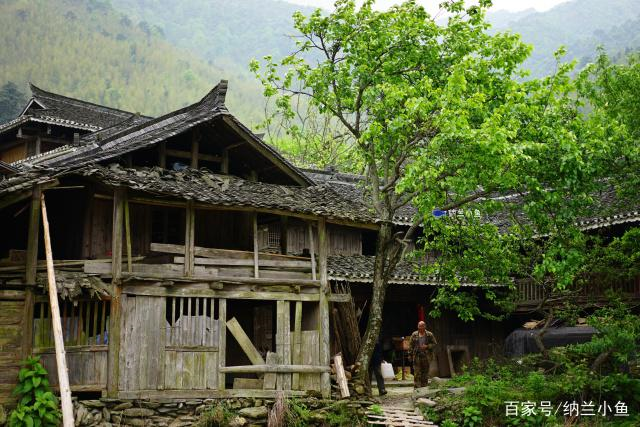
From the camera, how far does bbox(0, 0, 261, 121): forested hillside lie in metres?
70.8

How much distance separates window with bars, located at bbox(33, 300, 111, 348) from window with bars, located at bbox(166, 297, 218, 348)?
1.35 m

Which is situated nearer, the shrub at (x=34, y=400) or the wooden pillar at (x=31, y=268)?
the shrub at (x=34, y=400)

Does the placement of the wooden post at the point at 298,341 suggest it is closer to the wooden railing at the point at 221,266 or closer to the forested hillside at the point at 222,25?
the wooden railing at the point at 221,266

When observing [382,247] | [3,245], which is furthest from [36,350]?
[382,247]

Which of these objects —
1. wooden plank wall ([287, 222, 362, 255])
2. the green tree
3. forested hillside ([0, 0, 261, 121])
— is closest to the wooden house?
wooden plank wall ([287, 222, 362, 255])

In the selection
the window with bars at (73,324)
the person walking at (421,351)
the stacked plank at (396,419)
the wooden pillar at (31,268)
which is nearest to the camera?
the wooden pillar at (31,268)

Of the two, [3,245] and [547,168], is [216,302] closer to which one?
[3,245]

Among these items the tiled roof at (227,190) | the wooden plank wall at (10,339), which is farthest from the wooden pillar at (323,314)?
the wooden plank wall at (10,339)

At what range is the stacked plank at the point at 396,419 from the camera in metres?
16.0

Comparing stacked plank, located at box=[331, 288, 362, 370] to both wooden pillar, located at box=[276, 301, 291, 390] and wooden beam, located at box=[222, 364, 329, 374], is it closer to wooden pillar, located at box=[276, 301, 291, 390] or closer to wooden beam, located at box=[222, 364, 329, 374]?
wooden beam, located at box=[222, 364, 329, 374]

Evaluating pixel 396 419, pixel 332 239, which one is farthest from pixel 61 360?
pixel 332 239

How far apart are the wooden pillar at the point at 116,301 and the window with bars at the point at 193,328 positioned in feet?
3.79

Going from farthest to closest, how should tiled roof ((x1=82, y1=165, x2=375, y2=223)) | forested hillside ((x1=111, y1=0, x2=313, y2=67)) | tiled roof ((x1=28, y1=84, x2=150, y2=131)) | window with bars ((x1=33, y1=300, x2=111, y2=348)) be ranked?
forested hillside ((x1=111, y1=0, x2=313, y2=67)) → tiled roof ((x1=28, y1=84, x2=150, y2=131)) → tiled roof ((x1=82, y1=165, x2=375, y2=223)) → window with bars ((x1=33, y1=300, x2=111, y2=348))

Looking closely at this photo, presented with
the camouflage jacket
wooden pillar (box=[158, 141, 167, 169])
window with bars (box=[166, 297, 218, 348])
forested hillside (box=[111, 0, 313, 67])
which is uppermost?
forested hillside (box=[111, 0, 313, 67])
